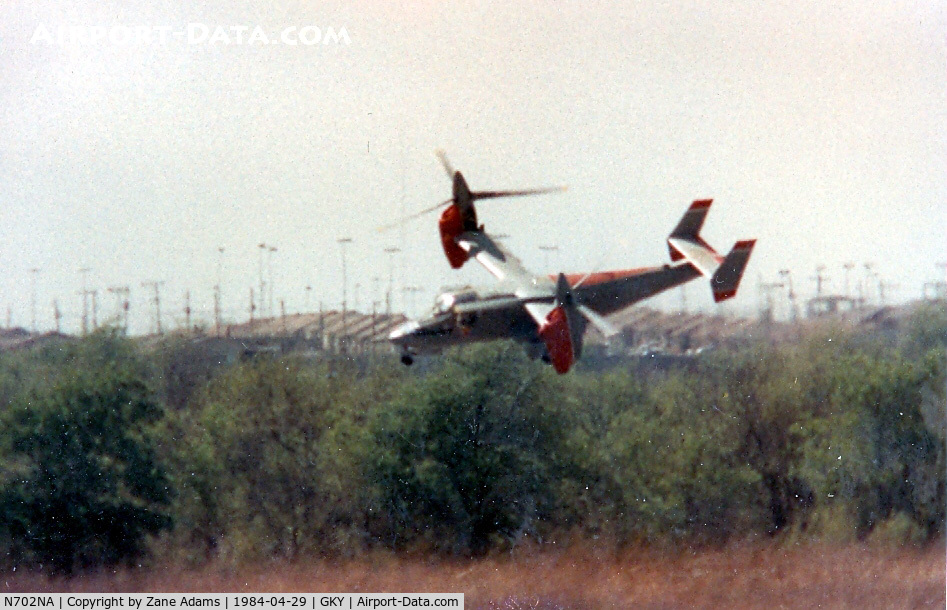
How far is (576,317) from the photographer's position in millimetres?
21328

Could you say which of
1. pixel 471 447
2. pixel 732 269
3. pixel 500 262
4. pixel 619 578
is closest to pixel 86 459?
pixel 471 447

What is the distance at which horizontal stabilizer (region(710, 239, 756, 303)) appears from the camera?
861 inches

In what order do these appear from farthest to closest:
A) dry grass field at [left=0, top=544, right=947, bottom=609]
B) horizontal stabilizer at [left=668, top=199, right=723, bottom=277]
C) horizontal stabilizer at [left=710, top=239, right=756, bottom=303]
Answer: dry grass field at [left=0, top=544, right=947, bottom=609]
horizontal stabilizer at [left=668, top=199, right=723, bottom=277]
horizontal stabilizer at [left=710, top=239, right=756, bottom=303]

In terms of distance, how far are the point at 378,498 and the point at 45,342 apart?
1317cm

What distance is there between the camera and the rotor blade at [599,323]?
19406 millimetres

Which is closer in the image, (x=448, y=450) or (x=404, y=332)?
(x=404, y=332)

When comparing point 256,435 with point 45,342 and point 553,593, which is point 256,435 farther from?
point 553,593

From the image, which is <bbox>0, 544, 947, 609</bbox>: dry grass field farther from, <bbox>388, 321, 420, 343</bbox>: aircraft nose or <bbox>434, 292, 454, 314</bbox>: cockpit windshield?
<bbox>434, 292, 454, 314</bbox>: cockpit windshield

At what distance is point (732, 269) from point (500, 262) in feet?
15.1

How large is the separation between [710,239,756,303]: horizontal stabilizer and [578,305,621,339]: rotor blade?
2.42 meters

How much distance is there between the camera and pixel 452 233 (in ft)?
77.9

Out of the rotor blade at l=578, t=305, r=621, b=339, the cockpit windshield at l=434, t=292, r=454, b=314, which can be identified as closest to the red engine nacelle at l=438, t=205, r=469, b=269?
the cockpit windshield at l=434, t=292, r=454, b=314
